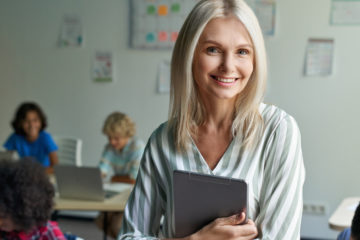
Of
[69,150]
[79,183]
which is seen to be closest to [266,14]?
[69,150]

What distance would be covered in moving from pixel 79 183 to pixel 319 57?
2.40 meters

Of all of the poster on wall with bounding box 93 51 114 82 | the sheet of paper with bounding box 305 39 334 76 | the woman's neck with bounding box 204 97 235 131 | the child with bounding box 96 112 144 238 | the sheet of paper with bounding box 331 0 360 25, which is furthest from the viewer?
the poster on wall with bounding box 93 51 114 82

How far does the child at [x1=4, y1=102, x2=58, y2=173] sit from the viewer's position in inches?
166

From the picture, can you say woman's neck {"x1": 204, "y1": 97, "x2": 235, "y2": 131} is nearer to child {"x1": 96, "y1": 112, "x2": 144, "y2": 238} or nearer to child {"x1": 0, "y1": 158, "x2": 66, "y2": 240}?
child {"x1": 0, "y1": 158, "x2": 66, "y2": 240}

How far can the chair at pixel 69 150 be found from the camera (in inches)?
166

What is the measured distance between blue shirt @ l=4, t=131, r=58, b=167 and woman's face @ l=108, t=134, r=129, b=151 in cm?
73

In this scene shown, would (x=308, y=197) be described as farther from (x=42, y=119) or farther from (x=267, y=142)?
(x=267, y=142)

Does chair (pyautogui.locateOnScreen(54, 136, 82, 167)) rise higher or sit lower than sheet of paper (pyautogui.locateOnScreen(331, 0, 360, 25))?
lower

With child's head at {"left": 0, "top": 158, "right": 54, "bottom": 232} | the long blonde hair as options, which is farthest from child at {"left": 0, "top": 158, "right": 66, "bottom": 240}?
the long blonde hair

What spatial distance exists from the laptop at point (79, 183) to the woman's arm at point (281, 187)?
2.01m

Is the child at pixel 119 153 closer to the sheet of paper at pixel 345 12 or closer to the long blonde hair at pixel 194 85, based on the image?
the sheet of paper at pixel 345 12

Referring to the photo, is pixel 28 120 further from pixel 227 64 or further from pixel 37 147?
pixel 227 64

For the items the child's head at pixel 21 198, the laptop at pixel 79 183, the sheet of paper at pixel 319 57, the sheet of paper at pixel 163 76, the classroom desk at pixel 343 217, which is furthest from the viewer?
the sheet of paper at pixel 163 76

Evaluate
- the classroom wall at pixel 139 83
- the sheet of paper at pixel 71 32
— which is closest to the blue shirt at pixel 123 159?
the classroom wall at pixel 139 83
